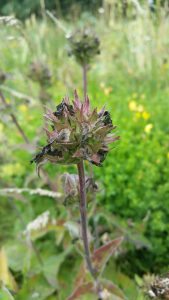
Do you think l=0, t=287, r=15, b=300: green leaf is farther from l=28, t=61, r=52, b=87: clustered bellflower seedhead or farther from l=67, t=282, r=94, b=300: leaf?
l=28, t=61, r=52, b=87: clustered bellflower seedhead

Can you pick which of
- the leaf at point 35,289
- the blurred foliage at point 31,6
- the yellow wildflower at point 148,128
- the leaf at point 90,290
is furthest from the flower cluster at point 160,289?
the blurred foliage at point 31,6

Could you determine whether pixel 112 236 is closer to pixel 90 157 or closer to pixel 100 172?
pixel 100 172

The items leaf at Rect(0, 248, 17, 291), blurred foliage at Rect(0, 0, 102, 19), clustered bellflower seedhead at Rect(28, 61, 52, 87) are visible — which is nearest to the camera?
leaf at Rect(0, 248, 17, 291)

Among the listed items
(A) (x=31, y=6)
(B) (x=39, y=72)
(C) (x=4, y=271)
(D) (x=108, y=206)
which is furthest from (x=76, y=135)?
(A) (x=31, y=6)

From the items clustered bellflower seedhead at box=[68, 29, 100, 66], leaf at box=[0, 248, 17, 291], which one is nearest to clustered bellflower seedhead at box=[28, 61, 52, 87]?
clustered bellflower seedhead at box=[68, 29, 100, 66]

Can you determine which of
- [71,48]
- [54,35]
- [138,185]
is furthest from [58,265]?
[54,35]

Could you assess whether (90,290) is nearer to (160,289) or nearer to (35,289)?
(35,289)
